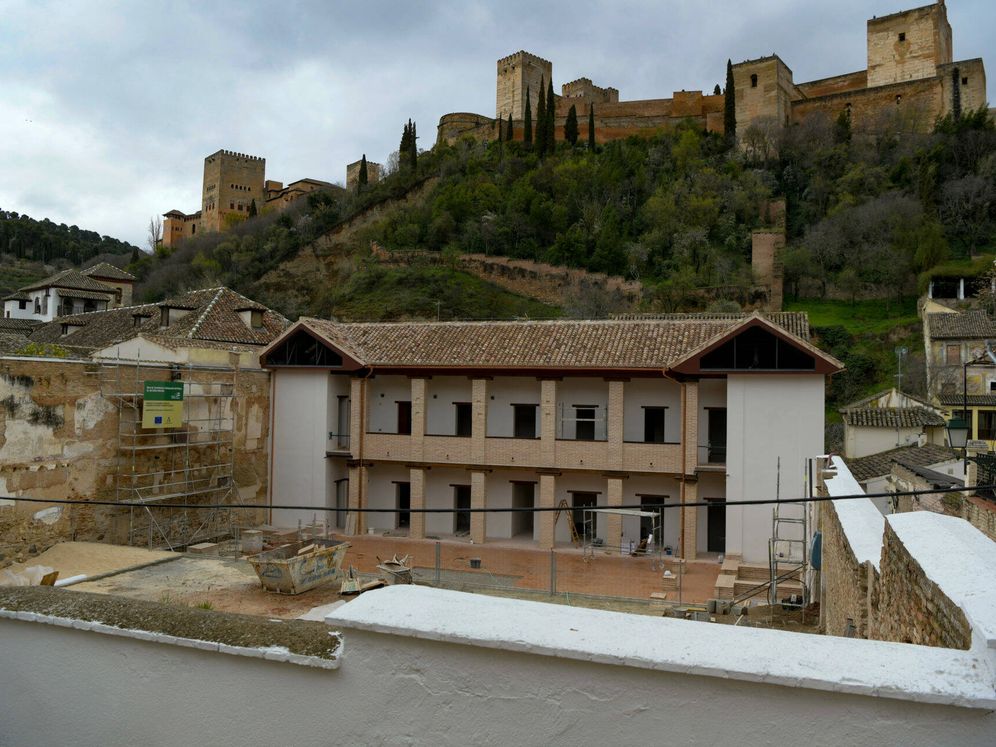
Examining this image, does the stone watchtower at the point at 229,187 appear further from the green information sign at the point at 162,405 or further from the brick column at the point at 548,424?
the brick column at the point at 548,424

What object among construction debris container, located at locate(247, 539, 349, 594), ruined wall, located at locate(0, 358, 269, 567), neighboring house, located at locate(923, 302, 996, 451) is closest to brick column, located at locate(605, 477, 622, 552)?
construction debris container, located at locate(247, 539, 349, 594)

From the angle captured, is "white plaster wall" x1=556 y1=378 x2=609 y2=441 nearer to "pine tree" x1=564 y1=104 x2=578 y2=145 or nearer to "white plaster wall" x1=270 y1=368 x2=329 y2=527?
"white plaster wall" x1=270 y1=368 x2=329 y2=527

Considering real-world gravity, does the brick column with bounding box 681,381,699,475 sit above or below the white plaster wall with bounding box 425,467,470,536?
above

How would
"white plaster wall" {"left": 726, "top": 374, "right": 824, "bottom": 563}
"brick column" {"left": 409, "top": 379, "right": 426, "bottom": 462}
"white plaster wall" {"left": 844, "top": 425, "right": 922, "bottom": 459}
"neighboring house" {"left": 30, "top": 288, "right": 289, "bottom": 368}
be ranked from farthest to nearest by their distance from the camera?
"white plaster wall" {"left": 844, "top": 425, "right": 922, "bottom": 459}, "brick column" {"left": 409, "top": 379, "right": 426, "bottom": 462}, "neighboring house" {"left": 30, "top": 288, "right": 289, "bottom": 368}, "white plaster wall" {"left": 726, "top": 374, "right": 824, "bottom": 563}

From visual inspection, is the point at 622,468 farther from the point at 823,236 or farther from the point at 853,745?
the point at 823,236

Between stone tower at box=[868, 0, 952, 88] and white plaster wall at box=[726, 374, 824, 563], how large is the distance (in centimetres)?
5012

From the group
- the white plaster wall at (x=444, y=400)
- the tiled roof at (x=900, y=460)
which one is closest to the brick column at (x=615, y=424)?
the white plaster wall at (x=444, y=400)

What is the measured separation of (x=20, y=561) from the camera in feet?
47.6

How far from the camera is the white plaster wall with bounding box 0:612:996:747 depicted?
2.27 metres

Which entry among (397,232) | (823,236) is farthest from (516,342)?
(397,232)

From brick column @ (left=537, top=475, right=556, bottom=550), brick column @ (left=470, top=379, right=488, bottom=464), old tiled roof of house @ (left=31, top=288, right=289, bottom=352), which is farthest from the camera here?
old tiled roof of house @ (left=31, top=288, right=289, bottom=352)

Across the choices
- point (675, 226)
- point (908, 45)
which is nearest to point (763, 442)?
point (675, 226)

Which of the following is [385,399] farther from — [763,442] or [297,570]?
[763,442]

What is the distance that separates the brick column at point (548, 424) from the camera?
65.5 feet
